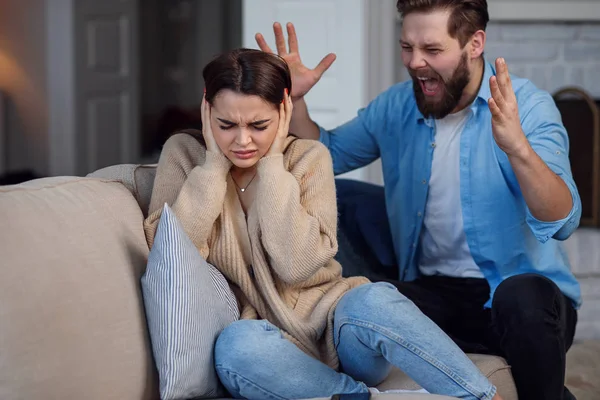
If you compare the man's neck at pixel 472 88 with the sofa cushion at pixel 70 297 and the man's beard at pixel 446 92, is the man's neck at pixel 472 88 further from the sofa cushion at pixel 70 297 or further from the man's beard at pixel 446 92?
the sofa cushion at pixel 70 297

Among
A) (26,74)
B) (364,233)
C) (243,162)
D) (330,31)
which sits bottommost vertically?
(364,233)

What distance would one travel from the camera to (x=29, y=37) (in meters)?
4.80

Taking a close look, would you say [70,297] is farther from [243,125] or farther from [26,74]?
[26,74]

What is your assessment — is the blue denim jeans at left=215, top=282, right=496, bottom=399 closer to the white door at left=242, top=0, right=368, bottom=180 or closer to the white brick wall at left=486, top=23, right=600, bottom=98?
the white door at left=242, top=0, right=368, bottom=180

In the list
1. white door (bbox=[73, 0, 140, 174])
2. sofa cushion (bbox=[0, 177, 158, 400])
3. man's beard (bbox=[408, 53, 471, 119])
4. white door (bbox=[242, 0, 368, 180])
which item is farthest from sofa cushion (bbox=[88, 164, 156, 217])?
white door (bbox=[73, 0, 140, 174])

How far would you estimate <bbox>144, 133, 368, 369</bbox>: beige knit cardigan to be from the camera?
1.70 meters

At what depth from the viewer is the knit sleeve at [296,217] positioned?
1.69 m

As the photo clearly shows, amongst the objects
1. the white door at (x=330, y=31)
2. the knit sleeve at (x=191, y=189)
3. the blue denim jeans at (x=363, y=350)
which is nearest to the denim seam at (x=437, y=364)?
the blue denim jeans at (x=363, y=350)

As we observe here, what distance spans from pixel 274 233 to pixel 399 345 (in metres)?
0.33

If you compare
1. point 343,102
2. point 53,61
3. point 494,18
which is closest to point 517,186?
point 343,102

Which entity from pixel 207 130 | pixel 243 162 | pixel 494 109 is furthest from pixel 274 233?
pixel 494 109

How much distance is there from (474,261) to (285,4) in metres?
1.79

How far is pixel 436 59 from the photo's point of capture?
6.89 feet

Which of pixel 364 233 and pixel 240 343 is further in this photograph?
pixel 364 233
